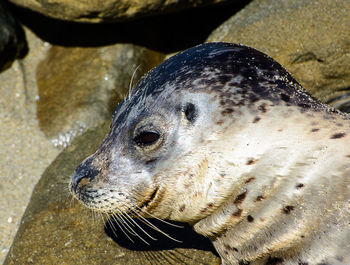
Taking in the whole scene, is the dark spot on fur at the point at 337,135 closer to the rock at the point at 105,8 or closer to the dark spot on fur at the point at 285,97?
the dark spot on fur at the point at 285,97

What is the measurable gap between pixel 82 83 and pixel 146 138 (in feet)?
9.20

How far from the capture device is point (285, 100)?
289 centimetres

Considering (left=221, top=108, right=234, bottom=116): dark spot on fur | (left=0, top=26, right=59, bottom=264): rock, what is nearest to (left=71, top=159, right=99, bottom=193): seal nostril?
(left=221, top=108, right=234, bottom=116): dark spot on fur

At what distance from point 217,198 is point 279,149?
471 mm

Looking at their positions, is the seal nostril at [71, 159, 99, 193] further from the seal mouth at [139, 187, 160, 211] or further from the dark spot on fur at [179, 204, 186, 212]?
the dark spot on fur at [179, 204, 186, 212]

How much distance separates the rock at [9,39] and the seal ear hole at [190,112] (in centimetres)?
→ 364

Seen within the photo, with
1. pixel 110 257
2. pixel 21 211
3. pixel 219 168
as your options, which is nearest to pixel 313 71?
pixel 219 168

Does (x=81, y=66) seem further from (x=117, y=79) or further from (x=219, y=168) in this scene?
(x=219, y=168)

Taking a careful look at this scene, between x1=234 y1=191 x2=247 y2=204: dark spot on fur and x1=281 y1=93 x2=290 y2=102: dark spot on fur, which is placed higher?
x1=281 y1=93 x2=290 y2=102: dark spot on fur

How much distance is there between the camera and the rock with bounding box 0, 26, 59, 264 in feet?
15.7

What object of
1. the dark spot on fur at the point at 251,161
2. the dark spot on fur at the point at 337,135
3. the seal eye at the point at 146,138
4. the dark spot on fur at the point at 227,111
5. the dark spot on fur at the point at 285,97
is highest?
the dark spot on fur at the point at 285,97

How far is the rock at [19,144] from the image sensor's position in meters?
4.79

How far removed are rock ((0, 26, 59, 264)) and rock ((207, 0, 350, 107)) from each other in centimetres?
249

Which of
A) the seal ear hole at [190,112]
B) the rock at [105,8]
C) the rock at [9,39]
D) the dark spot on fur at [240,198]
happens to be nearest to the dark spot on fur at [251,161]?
the dark spot on fur at [240,198]
